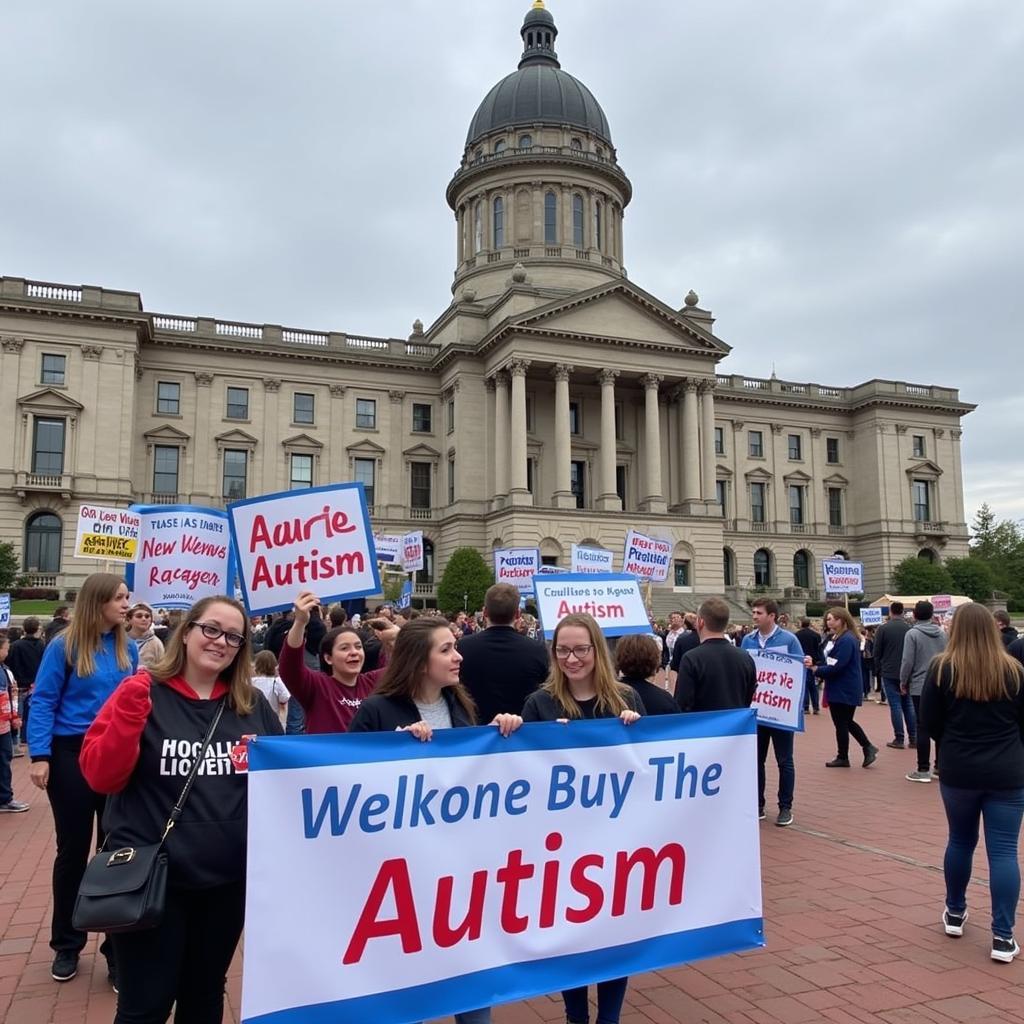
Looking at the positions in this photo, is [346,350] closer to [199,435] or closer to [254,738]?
[199,435]

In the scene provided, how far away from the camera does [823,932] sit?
6.10 m

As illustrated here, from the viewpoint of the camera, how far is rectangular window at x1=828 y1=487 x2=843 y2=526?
6938 cm

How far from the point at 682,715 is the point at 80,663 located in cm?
352

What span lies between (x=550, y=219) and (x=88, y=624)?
208 feet

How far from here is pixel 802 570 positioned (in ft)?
222

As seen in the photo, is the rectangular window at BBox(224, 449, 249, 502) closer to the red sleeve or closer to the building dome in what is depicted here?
the building dome

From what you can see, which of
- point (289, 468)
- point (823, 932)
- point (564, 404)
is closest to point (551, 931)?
Result: point (823, 932)

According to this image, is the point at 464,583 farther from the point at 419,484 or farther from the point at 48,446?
the point at 48,446

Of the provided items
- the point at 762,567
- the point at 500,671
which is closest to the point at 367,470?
the point at 762,567

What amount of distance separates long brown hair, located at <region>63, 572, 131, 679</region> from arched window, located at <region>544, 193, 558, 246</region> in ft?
203

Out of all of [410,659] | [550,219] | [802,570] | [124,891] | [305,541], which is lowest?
[124,891]

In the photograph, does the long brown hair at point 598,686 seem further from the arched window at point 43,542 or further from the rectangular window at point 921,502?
the rectangular window at point 921,502

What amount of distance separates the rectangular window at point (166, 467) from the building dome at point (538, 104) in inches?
1369

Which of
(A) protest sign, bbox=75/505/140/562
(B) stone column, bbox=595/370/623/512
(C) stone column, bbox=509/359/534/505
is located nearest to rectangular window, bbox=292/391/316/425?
(C) stone column, bbox=509/359/534/505
